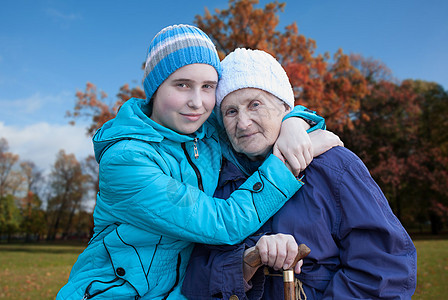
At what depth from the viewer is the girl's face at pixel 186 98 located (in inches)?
94.4

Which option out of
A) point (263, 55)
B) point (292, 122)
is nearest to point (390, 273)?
point (292, 122)

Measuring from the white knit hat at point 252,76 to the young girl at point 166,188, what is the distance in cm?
9

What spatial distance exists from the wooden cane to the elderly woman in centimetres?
4

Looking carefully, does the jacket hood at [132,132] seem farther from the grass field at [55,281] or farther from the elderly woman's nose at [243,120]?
the grass field at [55,281]

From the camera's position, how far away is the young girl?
6.91 feet

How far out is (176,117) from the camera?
2.42 metres

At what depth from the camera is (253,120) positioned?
2406mm

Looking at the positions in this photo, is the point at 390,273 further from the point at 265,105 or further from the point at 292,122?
the point at 265,105

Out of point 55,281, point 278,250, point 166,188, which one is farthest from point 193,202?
point 55,281

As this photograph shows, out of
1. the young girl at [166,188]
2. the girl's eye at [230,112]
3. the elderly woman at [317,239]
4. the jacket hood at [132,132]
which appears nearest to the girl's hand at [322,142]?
the elderly woman at [317,239]

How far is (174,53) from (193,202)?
3.24ft

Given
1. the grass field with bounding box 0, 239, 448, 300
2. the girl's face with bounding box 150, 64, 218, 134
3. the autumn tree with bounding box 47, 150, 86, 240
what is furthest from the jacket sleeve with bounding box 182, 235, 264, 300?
the autumn tree with bounding box 47, 150, 86, 240

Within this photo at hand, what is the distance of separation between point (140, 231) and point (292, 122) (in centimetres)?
117

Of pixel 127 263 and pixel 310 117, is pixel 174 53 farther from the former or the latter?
pixel 127 263
